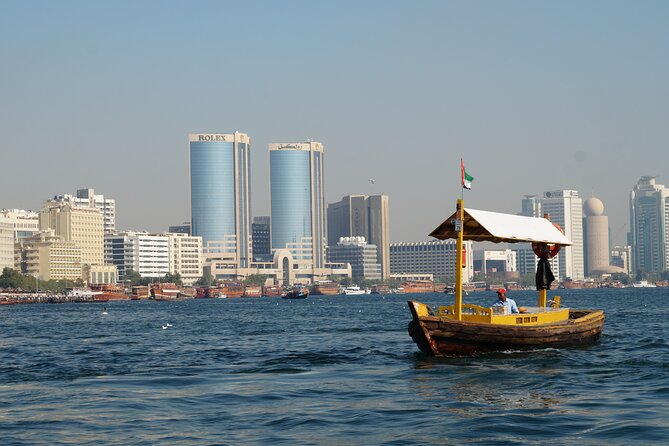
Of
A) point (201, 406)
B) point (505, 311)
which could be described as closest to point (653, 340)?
point (505, 311)

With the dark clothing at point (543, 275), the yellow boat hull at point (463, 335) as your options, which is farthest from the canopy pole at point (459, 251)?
the dark clothing at point (543, 275)

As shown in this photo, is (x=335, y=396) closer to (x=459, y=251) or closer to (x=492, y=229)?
(x=459, y=251)

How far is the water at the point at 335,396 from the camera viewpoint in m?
24.9

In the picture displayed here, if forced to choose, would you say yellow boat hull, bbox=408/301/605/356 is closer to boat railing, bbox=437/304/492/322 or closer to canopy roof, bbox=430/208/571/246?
boat railing, bbox=437/304/492/322

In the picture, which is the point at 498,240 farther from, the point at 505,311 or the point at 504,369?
the point at 504,369

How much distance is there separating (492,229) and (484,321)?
135 inches

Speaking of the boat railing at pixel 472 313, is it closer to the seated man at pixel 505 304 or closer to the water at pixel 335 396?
the seated man at pixel 505 304

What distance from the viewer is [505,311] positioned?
137 ft

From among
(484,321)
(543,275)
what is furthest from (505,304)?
(543,275)

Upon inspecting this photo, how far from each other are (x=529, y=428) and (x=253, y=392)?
9788 millimetres

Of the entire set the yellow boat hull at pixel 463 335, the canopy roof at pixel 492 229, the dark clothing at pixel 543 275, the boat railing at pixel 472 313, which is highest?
the canopy roof at pixel 492 229

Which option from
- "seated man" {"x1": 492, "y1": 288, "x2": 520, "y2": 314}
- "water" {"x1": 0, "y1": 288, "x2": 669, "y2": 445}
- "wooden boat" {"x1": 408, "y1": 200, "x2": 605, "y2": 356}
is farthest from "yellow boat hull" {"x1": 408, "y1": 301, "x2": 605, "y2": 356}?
"seated man" {"x1": 492, "y1": 288, "x2": 520, "y2": 314}

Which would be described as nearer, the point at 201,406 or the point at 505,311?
the point at 201,406

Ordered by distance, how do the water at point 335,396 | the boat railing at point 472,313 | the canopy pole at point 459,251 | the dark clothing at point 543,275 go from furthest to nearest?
the dark clothing at point 543,275 → the boat railing at point 472,313 → the canopy pole at point 459,251 → the water at point 335,396
